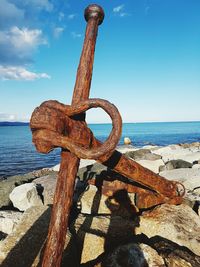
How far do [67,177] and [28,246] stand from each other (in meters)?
1.54

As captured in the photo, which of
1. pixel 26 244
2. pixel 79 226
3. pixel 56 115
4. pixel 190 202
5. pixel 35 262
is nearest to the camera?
pixel 56 115

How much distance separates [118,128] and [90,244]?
2.01m

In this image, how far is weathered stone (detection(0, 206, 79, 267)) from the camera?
2.81m

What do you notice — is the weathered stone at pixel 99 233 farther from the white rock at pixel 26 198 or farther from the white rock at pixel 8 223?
the white rock at pixel 26 198

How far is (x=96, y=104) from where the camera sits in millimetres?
1757

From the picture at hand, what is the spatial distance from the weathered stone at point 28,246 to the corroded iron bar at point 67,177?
106 cm

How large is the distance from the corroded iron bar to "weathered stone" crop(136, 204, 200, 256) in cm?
197

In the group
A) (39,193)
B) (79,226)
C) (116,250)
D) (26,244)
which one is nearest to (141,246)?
(116,250)

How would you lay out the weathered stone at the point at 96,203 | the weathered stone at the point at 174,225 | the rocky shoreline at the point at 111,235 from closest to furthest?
the rocky shoreline at the point at 111,235
the weathered stone at the point at 174,225
the weathered stone at the point at 96,203

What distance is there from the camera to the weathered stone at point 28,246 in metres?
2.81

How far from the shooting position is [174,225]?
11.5 ft

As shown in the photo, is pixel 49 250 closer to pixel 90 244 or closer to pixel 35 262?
pixel 35 262

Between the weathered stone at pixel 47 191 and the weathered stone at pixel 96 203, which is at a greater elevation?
the weathered stone at pixel 96 203

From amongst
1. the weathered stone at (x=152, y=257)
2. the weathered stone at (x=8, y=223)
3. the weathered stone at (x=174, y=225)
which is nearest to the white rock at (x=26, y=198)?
the weathered stone at (x=8, y=223)
